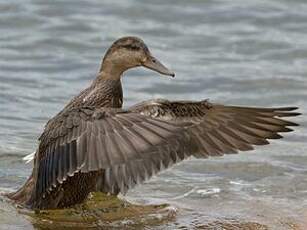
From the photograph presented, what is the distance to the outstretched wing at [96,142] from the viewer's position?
6.50 meters

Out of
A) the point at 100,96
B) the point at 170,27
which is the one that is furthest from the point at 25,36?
the point at 100,96

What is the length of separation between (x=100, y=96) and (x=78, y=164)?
53.9 inches

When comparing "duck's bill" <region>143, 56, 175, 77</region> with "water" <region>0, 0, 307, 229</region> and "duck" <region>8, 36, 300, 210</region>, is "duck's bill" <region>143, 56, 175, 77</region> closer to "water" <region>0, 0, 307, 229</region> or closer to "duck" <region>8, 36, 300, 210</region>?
"duck" <region>8, 36, 300, 210</region>

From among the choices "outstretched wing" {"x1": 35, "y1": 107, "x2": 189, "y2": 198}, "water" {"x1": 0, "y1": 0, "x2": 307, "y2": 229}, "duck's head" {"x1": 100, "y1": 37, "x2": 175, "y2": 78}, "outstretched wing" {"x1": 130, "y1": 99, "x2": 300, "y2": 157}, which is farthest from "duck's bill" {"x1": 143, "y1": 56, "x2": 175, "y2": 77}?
"water" {"x1": 0, "y1": 0, "x2": 307, "y2": 229}

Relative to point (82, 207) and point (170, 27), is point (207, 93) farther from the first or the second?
point (82, 207)

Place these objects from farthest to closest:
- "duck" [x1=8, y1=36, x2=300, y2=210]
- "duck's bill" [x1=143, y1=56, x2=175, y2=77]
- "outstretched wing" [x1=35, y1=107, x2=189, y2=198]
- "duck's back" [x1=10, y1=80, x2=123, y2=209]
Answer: "duck's bill" [x1=143, y1=56, x2=175, y2=77] < "duck's back" [x1=10, y1=80, x2=123, y2=209] < "duck" [x1=8, y1=36, x2=300, y2=210] < "outstretched wing" [x1=35, y1=107, x2=189, y2=198]

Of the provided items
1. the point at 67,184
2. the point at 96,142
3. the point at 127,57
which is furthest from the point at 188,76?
the point at 96,142

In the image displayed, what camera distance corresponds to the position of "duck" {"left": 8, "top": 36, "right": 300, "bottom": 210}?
6785 millimetres

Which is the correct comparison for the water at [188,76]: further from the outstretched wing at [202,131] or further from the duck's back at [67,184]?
the outstretched wing at [202,131]

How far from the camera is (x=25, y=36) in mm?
14680

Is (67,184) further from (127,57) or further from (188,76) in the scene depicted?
(188,76)

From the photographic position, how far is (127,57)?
8.30 metres

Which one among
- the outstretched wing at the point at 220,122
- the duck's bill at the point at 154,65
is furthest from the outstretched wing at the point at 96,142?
the duck's bill at the point at 154,65

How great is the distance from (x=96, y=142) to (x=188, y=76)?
6133 millimetres
